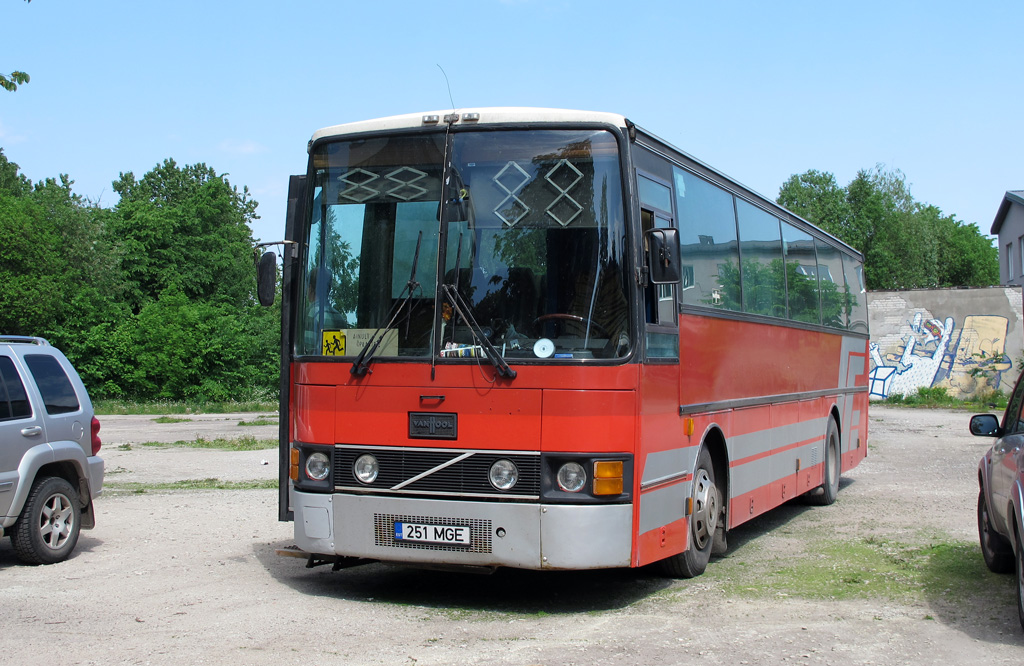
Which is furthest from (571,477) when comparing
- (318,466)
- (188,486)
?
(188,486)

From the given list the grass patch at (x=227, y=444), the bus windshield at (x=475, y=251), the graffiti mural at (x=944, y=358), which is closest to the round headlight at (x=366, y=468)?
the bus windshield at (x=475, y=251)

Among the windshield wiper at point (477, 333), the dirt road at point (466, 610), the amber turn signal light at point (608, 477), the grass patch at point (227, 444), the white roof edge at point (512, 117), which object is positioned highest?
the white roof edge at point (512, 117)

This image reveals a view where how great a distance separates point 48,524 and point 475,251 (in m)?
4.83

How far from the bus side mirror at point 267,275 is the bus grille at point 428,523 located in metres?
1.82

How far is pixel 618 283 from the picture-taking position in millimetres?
7141

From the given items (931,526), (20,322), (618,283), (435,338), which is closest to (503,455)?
(435,338)

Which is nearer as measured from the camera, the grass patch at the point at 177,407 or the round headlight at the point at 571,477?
the round headlight at the point at 571,477

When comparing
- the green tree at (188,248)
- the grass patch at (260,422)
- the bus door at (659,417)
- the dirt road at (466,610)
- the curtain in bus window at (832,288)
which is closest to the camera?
the dirt road at (466,610)

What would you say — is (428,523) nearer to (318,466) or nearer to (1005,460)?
(318,466)

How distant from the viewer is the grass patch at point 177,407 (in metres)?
39.2

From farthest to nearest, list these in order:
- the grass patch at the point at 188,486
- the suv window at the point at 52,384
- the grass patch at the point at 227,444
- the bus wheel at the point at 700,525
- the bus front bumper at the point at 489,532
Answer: the grass patch at the point at 227,444 < the grass patch at the point at 188,486 < the suv window at the point at 52,384 < the bus wheel at the point at 700,525 < the bus front bumper at the point at 489,532

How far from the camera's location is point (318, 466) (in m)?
7.57

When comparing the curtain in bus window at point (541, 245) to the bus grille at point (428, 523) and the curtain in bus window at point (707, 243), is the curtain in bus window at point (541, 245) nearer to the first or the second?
the bus grille at point (428, 523)

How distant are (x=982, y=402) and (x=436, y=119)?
3500 centimetres
